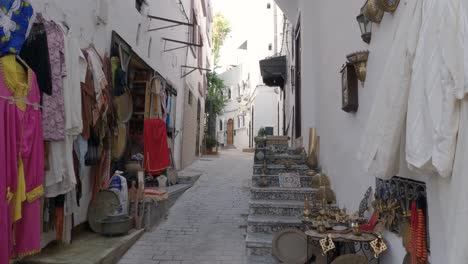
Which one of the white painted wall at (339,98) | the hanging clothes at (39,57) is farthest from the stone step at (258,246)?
the hanging clothes at (39,57)

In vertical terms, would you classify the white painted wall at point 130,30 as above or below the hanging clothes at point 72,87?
above

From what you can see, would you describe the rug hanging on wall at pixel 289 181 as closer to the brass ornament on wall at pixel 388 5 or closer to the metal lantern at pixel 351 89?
the metal lantern at pixel 351 89

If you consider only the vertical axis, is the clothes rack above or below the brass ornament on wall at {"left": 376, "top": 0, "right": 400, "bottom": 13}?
below

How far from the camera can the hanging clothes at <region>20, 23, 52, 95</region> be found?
291 centimetres

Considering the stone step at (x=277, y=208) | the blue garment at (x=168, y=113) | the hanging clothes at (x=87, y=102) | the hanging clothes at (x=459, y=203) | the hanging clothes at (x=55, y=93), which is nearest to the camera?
the hanging clothes at (x=459, y=203)

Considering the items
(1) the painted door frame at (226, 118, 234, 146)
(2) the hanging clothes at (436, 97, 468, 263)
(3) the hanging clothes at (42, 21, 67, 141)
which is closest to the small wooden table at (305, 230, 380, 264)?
(2) the hanging clothes at (436, 97, 468, 263)

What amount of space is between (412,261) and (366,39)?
1.91 m

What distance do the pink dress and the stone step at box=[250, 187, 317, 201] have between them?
2908mm

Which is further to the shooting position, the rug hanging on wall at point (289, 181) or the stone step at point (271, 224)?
the rug hanging on wall at point (289, 181)

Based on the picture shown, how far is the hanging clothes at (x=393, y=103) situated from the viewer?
6.17ft

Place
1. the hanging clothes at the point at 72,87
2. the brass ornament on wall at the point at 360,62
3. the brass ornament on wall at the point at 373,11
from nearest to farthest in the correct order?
the brass ornament on wall at the point at 373,11
the hanging clothes at the point at 72,87
the brass ornament on wall at the point at 360,62

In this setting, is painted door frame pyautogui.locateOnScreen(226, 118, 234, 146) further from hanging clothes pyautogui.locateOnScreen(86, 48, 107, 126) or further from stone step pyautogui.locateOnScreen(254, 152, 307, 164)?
hanging clothes pyautogui.locateOnScreen(86, 48, 107, 126)

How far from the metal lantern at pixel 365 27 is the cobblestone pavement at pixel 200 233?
256 centimetres

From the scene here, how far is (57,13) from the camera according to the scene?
355cm
